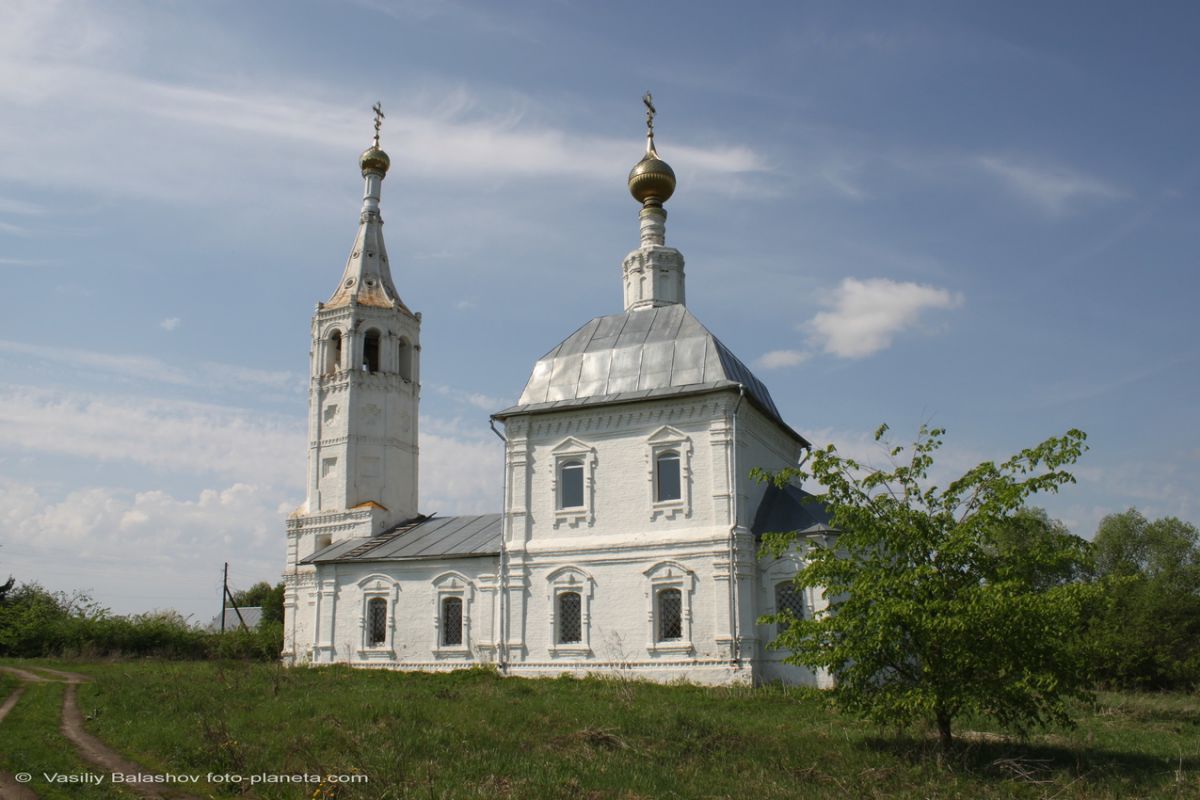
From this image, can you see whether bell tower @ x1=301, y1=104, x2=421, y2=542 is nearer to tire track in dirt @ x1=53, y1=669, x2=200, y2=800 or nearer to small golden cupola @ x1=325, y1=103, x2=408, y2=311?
small golden cupola @ x1=325, y1=103, x2=408, y2=311

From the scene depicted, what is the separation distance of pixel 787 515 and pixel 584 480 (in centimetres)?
428

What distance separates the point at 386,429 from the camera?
29.6 meters

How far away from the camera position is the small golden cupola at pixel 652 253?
24.7 meters

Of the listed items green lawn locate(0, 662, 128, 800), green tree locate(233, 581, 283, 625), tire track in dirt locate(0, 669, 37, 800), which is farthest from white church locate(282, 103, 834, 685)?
green tree locate(233, 581, 283, 625)

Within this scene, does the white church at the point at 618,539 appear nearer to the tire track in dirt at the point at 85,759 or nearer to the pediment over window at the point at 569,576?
the pediment over window at the point at 569,576

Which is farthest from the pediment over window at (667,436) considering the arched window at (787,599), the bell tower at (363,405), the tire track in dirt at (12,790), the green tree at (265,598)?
the green tree at (265,598)

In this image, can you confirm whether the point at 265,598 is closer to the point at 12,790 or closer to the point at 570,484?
the point at 570,484

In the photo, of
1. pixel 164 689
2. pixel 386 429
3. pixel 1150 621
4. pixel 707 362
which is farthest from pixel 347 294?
pixel 1150 621

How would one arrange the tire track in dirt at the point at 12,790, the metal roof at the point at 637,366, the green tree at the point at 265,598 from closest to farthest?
1. the tire track in dirt at the point at 12,790
2. the metal roof at the point at 637,366
3. the green tree at the point at 265,598

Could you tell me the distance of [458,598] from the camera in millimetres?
22797

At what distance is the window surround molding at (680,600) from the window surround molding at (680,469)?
1.05 metres

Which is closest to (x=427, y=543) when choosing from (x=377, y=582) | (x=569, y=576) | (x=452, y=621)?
(x=377, y=582)

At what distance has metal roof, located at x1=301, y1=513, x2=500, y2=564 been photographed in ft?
76.1

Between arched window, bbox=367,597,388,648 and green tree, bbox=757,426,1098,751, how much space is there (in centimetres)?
1352
